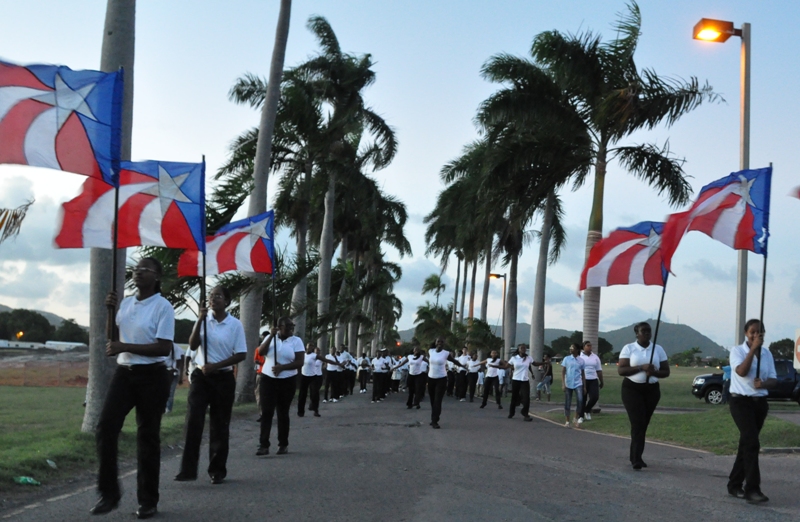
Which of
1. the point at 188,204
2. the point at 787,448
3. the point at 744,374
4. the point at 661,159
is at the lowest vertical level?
the point at 787,448

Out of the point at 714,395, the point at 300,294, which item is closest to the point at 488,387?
the point at 300,294

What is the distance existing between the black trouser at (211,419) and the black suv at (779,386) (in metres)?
23.8

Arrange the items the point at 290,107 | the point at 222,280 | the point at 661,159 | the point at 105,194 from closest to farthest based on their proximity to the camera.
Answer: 1. the point at 105,194
2. the point at 222,280
3. the point at 661,159
4. the point at 290,107

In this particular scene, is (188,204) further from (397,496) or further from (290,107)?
(290,107)

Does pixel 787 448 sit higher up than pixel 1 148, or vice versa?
pixel 1 148

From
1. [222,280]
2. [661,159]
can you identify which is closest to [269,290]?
[222,280]

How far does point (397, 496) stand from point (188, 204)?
4301 millimetres

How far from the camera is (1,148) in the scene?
793 cm

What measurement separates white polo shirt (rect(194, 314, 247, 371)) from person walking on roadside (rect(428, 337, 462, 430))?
8.58 metres

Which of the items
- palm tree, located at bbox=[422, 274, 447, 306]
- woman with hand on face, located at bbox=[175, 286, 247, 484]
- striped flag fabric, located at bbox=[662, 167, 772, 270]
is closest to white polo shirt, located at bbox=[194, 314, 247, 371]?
woman with hand on face, located at bbox=[175, 286, 247, 484]

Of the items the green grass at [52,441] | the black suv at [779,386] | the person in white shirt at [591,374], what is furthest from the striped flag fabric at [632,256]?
the black suv at [779,386]

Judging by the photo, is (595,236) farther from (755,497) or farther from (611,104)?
(755,497)

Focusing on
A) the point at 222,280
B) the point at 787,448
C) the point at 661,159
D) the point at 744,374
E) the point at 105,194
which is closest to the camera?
the point at 744,374

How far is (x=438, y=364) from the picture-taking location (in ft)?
60.1
